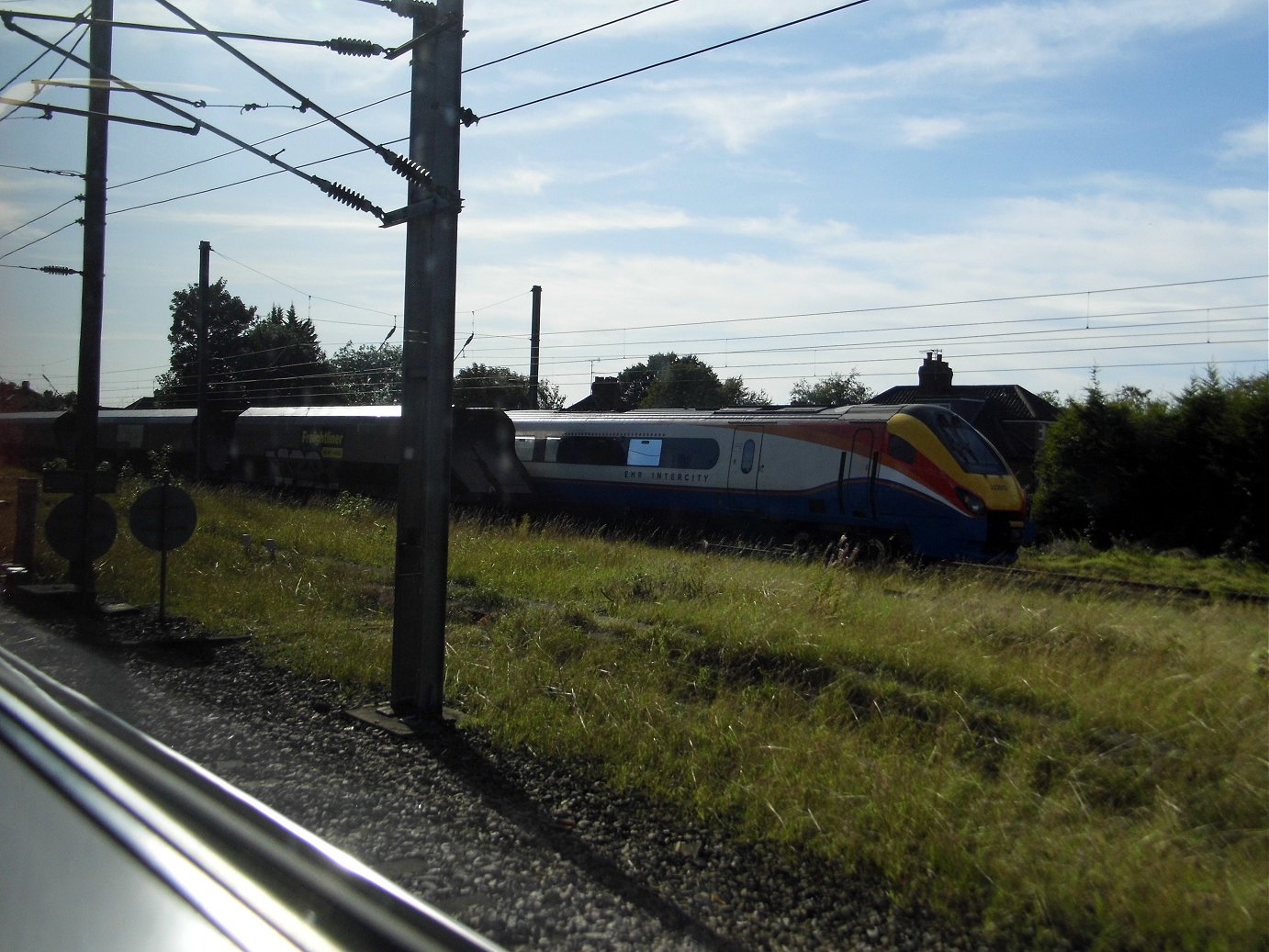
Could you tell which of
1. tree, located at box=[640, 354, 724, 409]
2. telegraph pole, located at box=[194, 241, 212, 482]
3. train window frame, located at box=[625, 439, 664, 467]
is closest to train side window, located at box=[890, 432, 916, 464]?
train window frame, located at box=[625, 439, 664, 467]

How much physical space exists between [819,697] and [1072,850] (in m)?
2.55

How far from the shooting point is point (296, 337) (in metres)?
60.5

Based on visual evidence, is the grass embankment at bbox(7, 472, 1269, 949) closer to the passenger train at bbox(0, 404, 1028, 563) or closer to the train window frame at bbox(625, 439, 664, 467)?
the passenger train at bbox(0, 404, 1028, 563)

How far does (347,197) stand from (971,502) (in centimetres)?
1115

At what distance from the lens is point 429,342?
295 inches

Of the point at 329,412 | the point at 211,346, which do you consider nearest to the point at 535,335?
the point at 329,412

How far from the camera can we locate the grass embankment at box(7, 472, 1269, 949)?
429 centimetres

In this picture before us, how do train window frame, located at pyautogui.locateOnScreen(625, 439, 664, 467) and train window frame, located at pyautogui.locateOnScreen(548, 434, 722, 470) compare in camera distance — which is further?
train window frame, located at pyautogui.locateOnScreen(625, 439, 664, 467)

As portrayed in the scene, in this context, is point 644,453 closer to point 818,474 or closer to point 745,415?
point 745,415

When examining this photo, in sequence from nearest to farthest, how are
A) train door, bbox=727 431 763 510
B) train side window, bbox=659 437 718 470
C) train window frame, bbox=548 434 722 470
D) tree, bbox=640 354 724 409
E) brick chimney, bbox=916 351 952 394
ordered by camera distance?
1. train door, bbox=727 431 763 510
2. train side window, bbox=659 437 718 470
3. train window frame, bbox=548 434 722 470
4. brick chimney, bbox=916 351 952 394
5. tree, bbox=640 354 724 409

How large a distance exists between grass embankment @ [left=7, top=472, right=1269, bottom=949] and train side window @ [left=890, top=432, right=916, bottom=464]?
12.3 feet

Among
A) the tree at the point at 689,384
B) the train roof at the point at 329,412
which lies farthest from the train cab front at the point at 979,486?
the tree at the point at 689,384

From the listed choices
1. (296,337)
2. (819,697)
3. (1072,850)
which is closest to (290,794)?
(819,697)

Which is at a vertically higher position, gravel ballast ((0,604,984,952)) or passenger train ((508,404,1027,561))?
passenger train ((508,404,1027,561))
